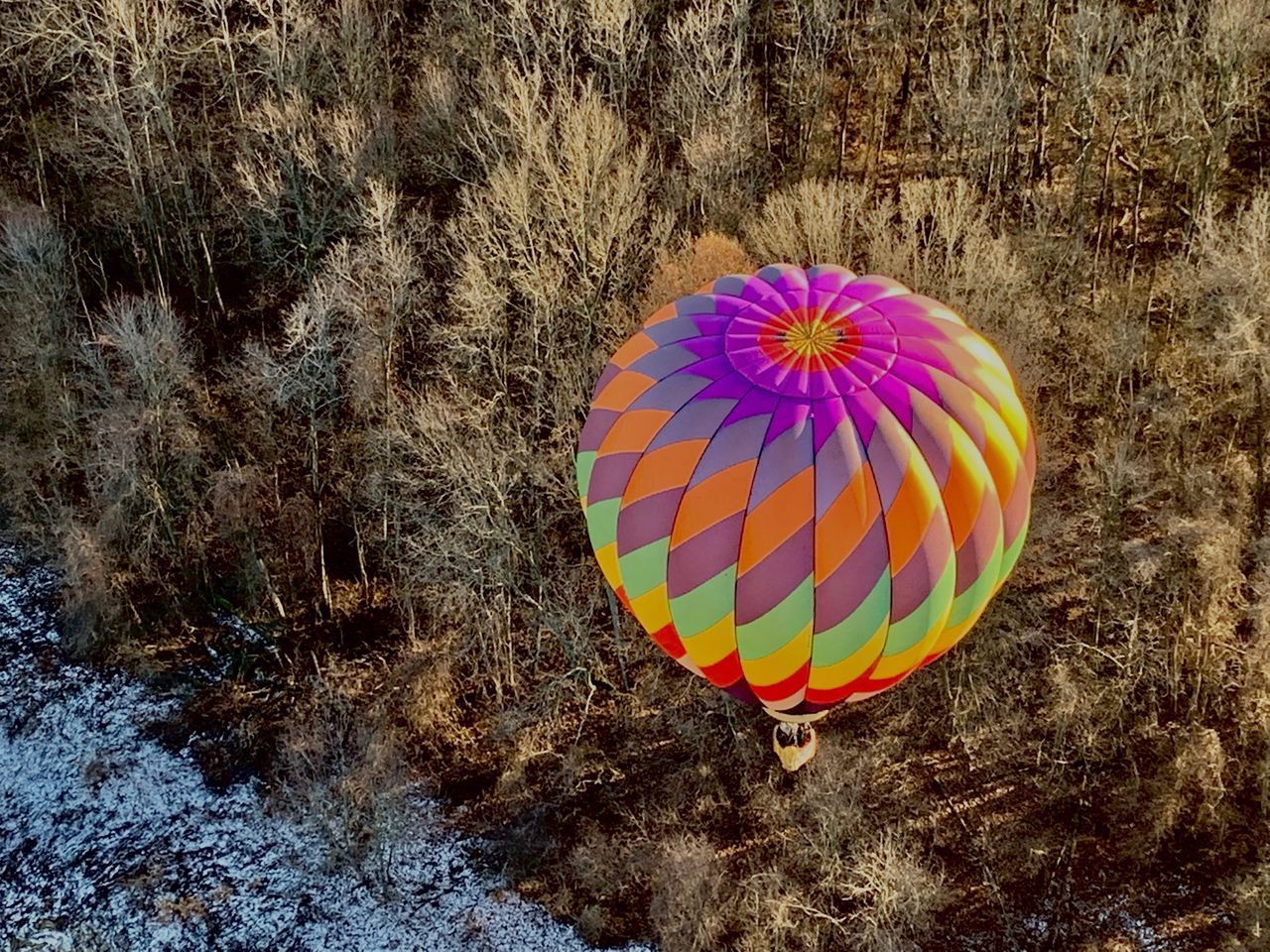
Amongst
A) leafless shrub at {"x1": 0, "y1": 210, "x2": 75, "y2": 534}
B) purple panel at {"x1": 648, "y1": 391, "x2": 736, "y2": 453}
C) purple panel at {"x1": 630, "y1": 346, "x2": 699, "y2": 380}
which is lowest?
leafless shrub at {"x1": 0, "y1": 210, "x2": 75, "y2": 534}

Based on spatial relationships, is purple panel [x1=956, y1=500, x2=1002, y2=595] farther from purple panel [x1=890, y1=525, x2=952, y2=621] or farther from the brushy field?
the brushy field

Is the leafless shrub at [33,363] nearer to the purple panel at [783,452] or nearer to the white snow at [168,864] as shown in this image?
the white snow at [168,864]

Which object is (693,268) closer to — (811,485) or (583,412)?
(583,412)

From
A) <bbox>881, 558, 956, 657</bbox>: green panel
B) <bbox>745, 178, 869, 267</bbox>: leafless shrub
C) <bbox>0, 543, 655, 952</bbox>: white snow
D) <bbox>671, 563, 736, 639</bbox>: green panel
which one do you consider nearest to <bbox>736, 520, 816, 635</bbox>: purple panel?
<bbox>671, 563, 736, 639</bbox>: green panel

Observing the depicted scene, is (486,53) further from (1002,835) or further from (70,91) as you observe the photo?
(1002,835)

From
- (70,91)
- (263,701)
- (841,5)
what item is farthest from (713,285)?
(70,91)

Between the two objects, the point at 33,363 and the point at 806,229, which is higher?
the point at 806,229

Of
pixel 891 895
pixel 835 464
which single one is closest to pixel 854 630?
pixel 835 464
